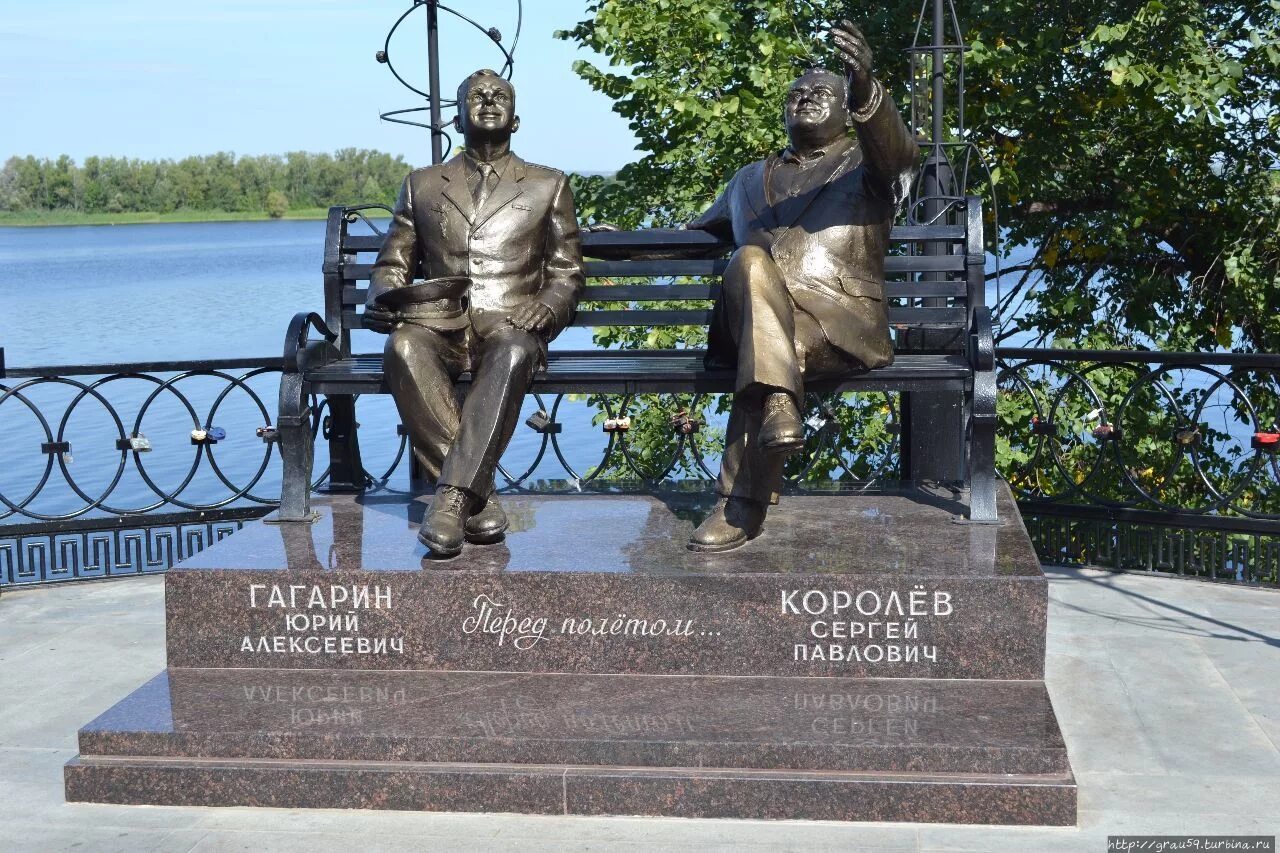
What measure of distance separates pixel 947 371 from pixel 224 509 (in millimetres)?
3464

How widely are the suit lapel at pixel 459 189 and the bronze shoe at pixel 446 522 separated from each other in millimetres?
1231

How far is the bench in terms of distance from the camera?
219 inches

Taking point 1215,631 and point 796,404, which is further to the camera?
point 1215,631

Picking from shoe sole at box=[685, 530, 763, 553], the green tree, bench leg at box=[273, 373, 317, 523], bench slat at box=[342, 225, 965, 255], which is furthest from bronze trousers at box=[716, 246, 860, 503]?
the green tree

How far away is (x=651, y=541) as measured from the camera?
5219mm

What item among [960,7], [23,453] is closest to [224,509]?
[960,7]

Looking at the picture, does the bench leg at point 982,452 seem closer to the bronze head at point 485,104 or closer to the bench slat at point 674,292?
the bench slat at point 674,292

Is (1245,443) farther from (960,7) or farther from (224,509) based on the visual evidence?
(224,509)

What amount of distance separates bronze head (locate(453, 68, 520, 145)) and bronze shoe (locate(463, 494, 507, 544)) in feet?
4.76

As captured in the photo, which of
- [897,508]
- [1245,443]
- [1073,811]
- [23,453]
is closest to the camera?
[1073,811]

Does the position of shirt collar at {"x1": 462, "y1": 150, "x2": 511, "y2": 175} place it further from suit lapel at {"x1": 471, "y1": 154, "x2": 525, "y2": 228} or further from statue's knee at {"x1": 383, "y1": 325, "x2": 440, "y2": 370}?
statue's knee at {"x1": 383, "y1": 325, "x2": 440, "y2": 370}

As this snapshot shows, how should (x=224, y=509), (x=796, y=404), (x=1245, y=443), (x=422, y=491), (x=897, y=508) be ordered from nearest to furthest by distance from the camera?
(x=796, y=404) → (x=897, y=508) → (x=422, y=491) → (x=224, y=509) → (x=1245, y=443)

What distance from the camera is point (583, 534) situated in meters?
5.34

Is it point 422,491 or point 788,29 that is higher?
point 788,29
